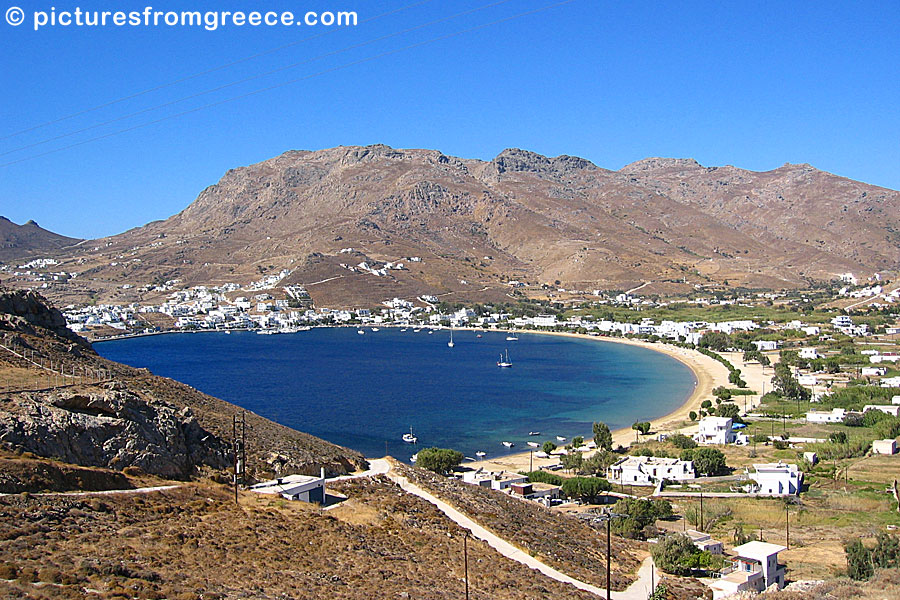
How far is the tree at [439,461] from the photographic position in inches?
1099

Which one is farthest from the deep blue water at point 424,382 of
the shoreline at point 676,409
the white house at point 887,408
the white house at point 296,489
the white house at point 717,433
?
the white house at point 296,489

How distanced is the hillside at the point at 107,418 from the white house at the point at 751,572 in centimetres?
932

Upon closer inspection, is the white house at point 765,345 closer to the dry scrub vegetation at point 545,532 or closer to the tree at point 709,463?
the tree at point 709,463

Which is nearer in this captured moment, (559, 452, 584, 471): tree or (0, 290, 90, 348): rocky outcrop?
(0, 290, 90, 348): rocky outcrop

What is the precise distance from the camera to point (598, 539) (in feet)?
61.2

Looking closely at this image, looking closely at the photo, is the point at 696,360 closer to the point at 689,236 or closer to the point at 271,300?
the point at 271,300

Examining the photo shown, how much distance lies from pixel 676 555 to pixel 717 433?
18.6 m

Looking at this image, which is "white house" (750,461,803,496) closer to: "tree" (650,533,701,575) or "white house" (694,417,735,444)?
"white house" (694,417,735,444)

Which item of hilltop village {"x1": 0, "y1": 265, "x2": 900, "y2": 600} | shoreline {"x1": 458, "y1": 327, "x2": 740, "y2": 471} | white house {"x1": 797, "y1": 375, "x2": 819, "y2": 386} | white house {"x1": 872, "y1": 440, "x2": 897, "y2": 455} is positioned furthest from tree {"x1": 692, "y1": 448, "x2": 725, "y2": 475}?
white house {"x1": 797, "y1": 375, "x2": 819, "y2": 386}

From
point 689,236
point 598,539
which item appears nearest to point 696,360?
point 598,539

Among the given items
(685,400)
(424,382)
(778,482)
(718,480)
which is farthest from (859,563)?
(424,382)

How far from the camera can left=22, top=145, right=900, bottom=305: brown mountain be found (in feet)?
391

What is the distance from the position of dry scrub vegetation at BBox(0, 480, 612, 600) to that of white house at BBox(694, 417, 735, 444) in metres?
20.8

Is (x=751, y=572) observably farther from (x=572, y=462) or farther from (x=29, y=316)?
(x=29, y=316)
